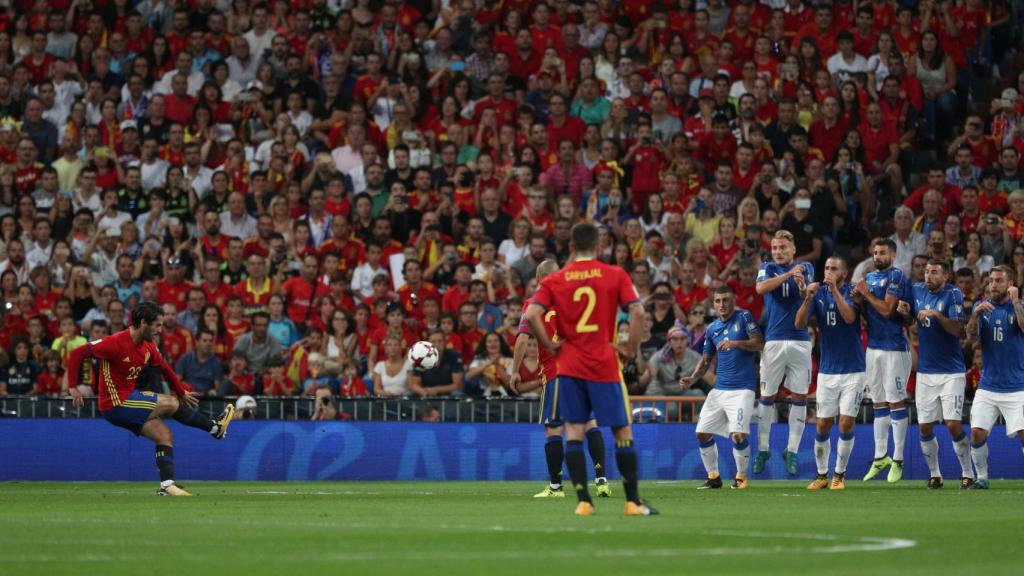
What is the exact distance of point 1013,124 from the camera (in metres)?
26.5

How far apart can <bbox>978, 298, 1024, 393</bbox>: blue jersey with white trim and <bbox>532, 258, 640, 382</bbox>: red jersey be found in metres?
6.94

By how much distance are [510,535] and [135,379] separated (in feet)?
26.4

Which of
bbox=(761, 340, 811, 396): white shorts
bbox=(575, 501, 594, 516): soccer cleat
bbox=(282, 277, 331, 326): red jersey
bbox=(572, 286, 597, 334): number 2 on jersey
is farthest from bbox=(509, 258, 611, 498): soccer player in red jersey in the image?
bbox=(282, 277, 331, 326): red jersey

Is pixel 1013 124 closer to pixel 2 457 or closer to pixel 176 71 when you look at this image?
pixel 176 71

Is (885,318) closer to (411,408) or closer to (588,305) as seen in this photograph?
(588,305)

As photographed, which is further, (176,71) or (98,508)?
(176,71)

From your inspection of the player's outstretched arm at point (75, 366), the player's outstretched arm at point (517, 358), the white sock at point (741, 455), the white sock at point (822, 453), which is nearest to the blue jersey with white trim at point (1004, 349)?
the white sock at point (822, 453)

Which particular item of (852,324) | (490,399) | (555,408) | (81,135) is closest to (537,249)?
(490,399)

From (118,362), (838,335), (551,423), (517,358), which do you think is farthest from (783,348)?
(118,362)

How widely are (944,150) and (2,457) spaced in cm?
1601

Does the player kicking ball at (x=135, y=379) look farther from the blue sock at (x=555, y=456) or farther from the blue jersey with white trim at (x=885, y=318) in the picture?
the blue jersey with white trim at (x=885, y=318)

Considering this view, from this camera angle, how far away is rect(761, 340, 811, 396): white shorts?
62.1 ft

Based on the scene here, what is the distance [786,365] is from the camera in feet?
62.4

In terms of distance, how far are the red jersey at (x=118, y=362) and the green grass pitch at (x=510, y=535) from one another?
4.21ft
